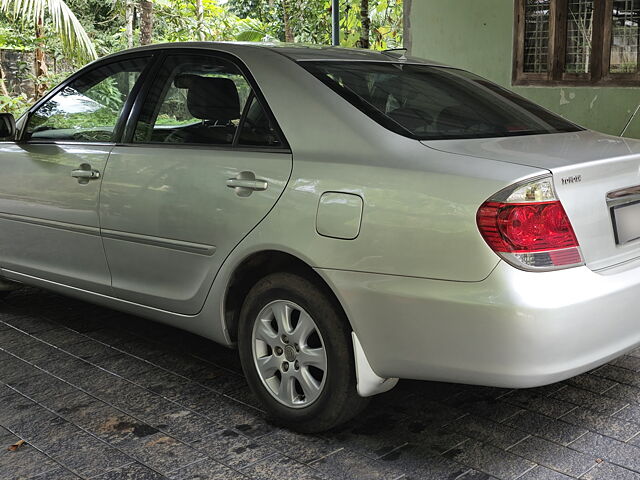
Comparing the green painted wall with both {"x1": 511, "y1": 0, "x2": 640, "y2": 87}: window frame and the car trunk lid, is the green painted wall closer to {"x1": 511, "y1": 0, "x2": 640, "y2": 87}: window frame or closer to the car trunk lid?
{"x1": 511, "y1": 0, "x2": 640, "y2": 87}: window frame

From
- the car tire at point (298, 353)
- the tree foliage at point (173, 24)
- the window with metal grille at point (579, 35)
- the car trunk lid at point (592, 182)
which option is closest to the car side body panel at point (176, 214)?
the car tire at point (298, 353)

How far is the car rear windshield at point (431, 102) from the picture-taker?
318 cm

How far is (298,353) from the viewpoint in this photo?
317cm

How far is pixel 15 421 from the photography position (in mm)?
3406

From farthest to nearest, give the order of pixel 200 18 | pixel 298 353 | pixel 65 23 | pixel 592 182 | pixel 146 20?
1. pixel 200 18
2. pixel 146 20
3. pixel 65 23
4. pixel 298 353
5. pixel 592 182

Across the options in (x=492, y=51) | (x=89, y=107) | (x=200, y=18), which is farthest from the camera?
(x=200, y=18)

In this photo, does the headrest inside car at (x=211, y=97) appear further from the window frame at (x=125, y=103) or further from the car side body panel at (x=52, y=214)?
the car side body panel at (x=52, y=214)

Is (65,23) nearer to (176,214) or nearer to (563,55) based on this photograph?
(563,55)

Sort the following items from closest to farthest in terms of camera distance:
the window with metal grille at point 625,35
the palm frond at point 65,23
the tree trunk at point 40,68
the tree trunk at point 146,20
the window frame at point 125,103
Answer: the window frame at point 125,103 < the window with metal grille at point 625,35 < the palm frond at point 65,23 < the tree trunk at point 146,20 < the tree trunk at point 40,68

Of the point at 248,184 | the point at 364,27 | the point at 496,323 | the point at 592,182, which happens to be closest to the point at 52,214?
the point at 248,184

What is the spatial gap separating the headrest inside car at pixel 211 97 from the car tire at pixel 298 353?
824 mm

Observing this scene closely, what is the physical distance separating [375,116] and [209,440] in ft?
4.84

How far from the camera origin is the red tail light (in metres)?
2.60

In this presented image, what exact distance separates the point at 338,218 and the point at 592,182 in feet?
3.04
